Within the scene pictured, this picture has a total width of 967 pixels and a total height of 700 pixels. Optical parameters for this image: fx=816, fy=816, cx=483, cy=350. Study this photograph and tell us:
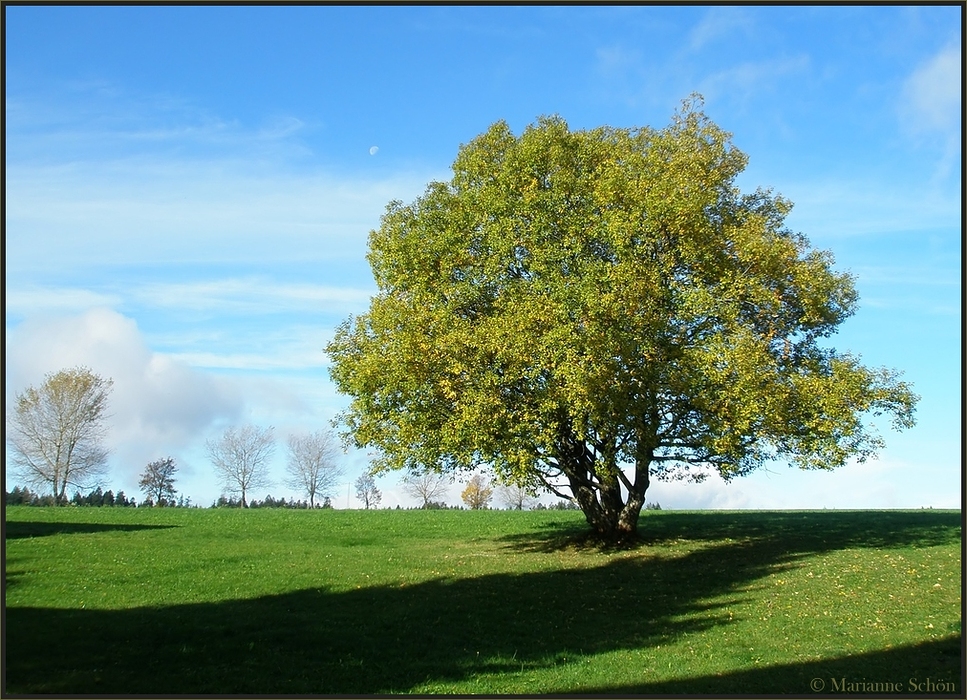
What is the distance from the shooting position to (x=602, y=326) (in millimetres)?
28516

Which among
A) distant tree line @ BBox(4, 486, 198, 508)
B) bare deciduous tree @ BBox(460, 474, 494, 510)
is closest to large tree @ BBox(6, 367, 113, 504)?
distant tree line @ BBox(4, 486, 198, 508)

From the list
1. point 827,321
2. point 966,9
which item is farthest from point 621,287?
point 966,9

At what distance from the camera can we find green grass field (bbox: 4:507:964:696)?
16047 mm

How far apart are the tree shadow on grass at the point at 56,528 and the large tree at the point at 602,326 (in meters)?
13.7

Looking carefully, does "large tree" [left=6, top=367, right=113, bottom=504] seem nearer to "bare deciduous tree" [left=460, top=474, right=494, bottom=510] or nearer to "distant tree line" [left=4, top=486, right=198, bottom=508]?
"distant tree line" [left=4, top=486, right=198, bottom=508]

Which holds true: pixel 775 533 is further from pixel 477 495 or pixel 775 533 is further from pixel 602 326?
pixel 477 495

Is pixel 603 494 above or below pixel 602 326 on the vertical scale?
below

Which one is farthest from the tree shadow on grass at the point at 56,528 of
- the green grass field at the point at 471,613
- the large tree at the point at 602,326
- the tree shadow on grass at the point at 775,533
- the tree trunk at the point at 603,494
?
the tree trunk at the point at 603,494

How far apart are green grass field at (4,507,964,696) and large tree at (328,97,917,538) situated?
4.14 m

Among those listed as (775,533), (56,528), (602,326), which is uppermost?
(602,326)

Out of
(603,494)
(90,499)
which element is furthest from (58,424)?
(603,494)

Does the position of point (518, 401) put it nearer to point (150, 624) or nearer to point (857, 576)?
point (857, 576)

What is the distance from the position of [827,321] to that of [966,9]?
64.5ft

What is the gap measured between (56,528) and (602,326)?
26015 mm
